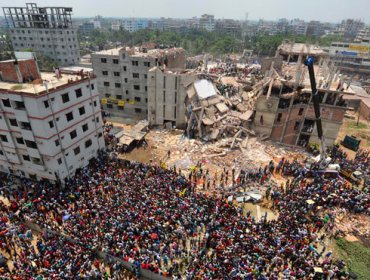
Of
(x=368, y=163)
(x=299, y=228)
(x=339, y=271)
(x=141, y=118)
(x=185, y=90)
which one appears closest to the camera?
(x=339, y=271)

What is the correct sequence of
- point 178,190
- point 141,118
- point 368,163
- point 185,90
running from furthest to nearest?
point 141,118 < point 185,90 < point 368,163 < point 178,190

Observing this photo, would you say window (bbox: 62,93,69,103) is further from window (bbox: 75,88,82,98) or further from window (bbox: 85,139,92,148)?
window (bbox: 85,139,92,148)

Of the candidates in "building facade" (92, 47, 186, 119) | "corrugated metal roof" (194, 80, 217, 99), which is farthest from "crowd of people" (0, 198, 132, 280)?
"building facade" (92, 47, 186, 119)

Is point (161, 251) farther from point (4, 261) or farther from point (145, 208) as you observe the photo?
point (4, 261)

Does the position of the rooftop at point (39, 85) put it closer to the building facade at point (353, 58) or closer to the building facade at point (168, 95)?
the building facade at point (168, 95)

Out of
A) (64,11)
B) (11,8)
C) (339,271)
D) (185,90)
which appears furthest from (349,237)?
(11,8)

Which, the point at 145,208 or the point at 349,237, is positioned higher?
the point at 145,208

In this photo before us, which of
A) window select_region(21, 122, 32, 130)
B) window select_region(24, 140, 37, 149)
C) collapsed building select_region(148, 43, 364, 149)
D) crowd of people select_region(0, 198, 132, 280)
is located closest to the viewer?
crowd of people select_region(0, 198, 132, 280)
